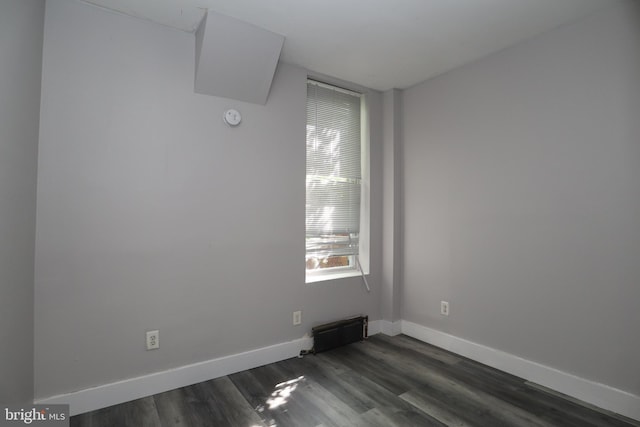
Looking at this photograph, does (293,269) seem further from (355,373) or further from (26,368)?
(26,368)

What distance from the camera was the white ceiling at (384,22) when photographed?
6.39ft

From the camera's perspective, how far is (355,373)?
2416mm

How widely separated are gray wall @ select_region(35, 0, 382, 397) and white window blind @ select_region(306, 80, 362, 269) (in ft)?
0.67

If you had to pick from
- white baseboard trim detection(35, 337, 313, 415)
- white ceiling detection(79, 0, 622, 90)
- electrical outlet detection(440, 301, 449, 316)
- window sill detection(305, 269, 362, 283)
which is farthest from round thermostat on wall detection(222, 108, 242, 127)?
electrical outlet detection(440, 301, 449, 316)

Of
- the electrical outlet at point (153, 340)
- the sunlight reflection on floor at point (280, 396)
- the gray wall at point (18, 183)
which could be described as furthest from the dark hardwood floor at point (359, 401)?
the gray wall at point (18, 183)

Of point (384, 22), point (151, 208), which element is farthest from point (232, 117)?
point (384, 22)

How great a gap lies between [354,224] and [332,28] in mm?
1750

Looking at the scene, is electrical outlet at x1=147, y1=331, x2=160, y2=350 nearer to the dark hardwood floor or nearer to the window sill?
the dark hardwood floor

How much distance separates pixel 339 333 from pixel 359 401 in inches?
33.7

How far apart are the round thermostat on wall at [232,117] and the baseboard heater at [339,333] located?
1.81 meters

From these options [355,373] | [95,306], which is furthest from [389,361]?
[95,306]

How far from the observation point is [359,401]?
2.04m

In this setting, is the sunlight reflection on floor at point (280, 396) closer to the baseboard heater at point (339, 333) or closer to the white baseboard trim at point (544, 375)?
the baseboard heater at point (339, 333)

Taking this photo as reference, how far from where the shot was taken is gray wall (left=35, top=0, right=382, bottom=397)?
186 centimetres
